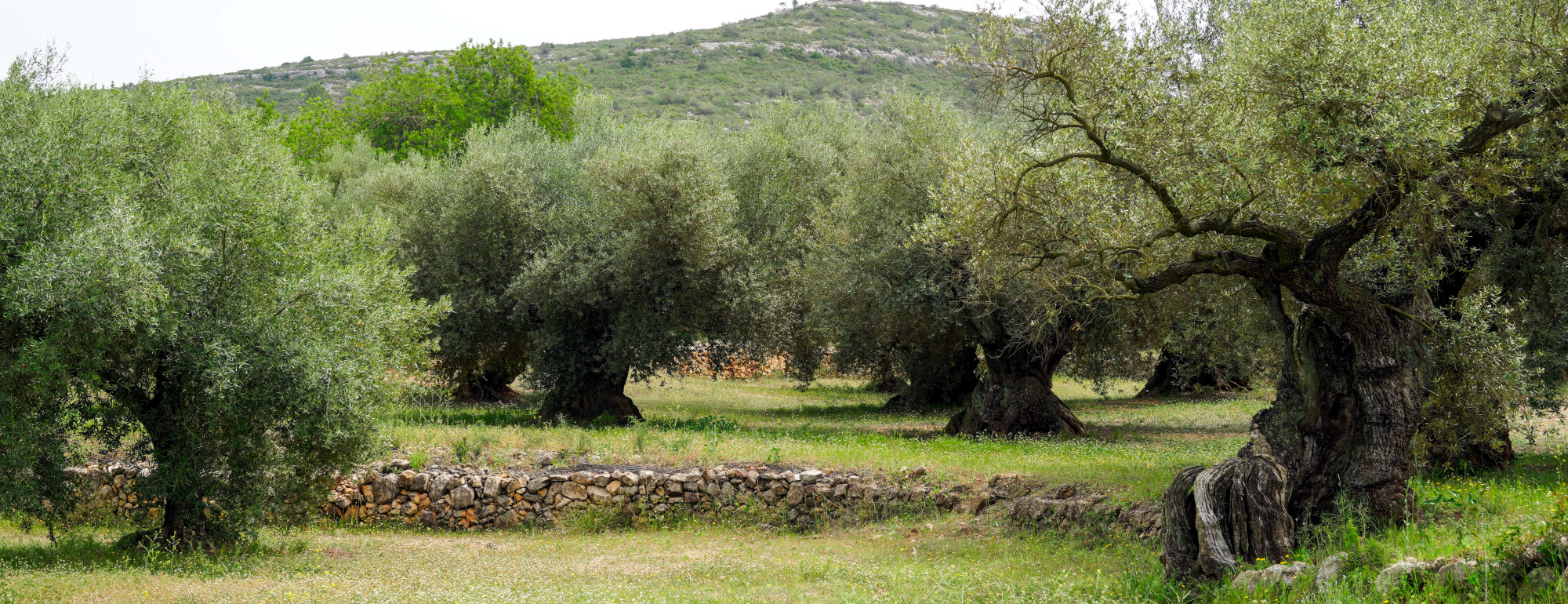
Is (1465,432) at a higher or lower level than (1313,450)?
lower

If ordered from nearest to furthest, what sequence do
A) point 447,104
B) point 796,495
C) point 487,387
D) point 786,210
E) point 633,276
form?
point 796,495, point 633,276, point 786,210, point 487,387, point 447,104

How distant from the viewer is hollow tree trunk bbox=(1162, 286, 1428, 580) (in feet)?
28.7

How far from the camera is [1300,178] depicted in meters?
9.99

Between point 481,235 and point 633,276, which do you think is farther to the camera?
point 481,235

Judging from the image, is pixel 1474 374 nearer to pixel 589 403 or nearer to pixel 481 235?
pixel 589 403

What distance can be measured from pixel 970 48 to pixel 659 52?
88327 mm

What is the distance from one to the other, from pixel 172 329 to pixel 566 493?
21.0ft

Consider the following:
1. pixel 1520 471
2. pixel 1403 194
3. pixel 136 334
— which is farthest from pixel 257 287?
pixel 1520 471

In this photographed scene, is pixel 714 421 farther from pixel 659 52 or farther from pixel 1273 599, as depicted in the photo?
pixel 659 52

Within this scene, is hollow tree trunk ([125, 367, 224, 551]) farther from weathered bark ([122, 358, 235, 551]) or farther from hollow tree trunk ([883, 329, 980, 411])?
hollow tree trunk ([883, 329, 980, 411])

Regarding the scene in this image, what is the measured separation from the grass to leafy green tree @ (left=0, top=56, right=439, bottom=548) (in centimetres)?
110

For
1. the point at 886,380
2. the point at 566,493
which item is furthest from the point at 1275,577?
the point at 886,380

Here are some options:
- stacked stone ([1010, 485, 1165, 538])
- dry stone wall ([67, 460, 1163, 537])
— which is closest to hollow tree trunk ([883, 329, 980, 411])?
dry stone wall ([67, 460, 1163, 537])

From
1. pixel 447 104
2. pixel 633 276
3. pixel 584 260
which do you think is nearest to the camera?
pixel 633 276
